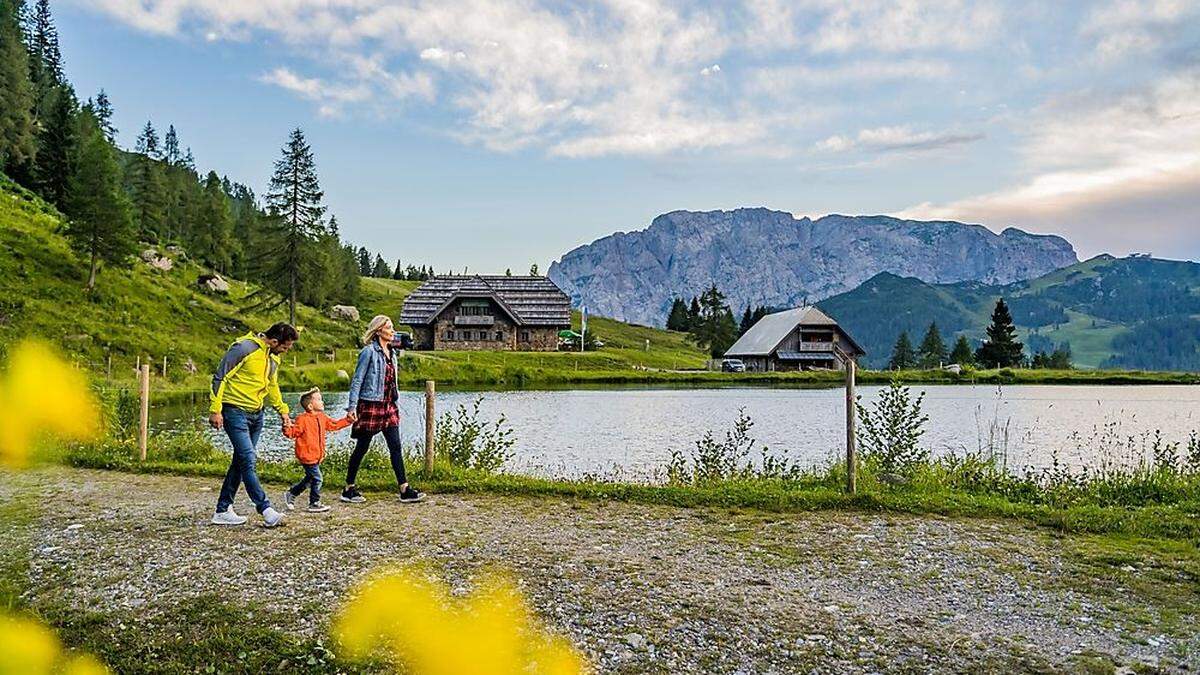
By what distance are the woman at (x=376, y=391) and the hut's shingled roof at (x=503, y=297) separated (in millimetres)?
80243

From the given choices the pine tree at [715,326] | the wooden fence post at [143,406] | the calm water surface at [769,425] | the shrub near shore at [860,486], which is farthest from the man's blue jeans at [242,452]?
the pine tree at [715,326]

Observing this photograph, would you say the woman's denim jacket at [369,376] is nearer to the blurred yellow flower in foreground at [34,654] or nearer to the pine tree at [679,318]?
the blurred yellow flower in foreground at [34,654]

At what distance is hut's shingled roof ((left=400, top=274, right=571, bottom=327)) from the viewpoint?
93000 millimetres

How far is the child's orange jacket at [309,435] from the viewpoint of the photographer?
443 inches

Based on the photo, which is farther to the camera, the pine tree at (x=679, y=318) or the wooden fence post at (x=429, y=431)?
the pine tree at (x=679, y=318)

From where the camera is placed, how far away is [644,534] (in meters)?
10.2

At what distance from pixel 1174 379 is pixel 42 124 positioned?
118539mm

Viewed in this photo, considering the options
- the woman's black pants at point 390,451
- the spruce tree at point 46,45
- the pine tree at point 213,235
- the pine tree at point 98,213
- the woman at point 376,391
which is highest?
the spruce tree at point 46,45

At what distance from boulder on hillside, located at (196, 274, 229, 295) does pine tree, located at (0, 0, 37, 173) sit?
69.8 ft

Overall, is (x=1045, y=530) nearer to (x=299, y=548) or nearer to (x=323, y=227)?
(x=299, y=548)

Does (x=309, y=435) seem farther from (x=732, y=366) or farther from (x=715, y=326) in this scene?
(x=715, y=326)

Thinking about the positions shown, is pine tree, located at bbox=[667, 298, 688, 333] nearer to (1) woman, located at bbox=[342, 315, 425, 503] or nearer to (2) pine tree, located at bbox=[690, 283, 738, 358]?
(2) pine tree, located at bbox=[690, 283, 738, 358]

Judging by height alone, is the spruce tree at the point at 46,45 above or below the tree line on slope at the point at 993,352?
above

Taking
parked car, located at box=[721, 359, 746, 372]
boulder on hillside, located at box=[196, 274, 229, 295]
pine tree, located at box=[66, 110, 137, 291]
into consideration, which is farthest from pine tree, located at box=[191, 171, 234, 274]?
parked car, located at box=[721, 359, 746, 372]
